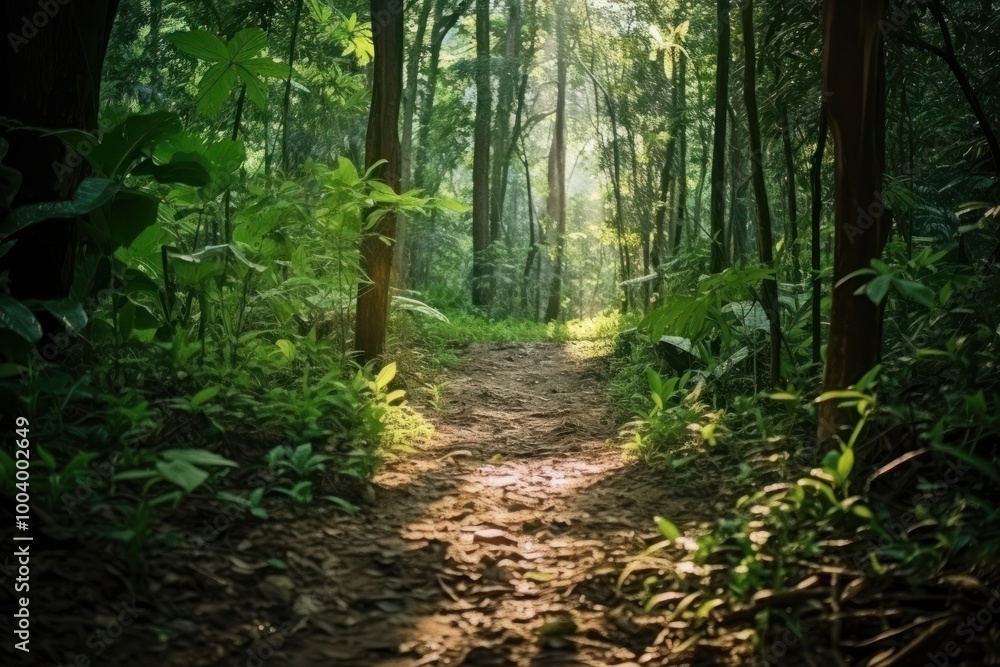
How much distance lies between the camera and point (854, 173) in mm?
3293

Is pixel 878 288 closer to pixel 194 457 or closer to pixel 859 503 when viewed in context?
pixel 859 503

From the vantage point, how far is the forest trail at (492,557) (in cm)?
246

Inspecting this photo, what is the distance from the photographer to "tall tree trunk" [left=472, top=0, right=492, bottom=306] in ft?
52.9

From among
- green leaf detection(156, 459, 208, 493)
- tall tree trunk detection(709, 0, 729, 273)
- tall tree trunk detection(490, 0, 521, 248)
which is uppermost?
tall tree trunk detection(490, 0, 521, 248)

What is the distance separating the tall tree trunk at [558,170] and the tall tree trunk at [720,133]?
476 inches

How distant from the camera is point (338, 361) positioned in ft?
17.7

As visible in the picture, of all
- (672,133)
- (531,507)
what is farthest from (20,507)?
(672,133)

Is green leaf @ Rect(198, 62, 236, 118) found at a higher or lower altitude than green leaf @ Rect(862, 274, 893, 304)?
higher

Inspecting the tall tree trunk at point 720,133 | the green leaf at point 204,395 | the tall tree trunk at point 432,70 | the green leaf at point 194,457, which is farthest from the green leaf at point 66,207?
the tall tree trunk at point 432,70

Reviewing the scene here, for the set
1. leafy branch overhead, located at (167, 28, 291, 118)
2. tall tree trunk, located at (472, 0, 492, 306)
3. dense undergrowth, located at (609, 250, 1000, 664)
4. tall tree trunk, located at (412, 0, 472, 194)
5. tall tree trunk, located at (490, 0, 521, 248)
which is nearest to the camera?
dense undergrowth, located at (609, 250, 1000, 664)

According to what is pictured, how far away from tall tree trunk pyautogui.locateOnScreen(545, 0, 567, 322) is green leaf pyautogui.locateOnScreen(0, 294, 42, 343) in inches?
609

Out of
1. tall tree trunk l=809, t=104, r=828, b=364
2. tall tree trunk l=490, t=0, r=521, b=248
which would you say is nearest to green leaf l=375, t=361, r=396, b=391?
tall tree trunk l=809, t=104, r=828, b=364

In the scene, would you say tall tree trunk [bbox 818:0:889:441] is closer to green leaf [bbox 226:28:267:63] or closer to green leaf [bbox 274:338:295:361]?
green leaf [bbox 274:338:295:361]

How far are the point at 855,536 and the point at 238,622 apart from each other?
7.19ft
